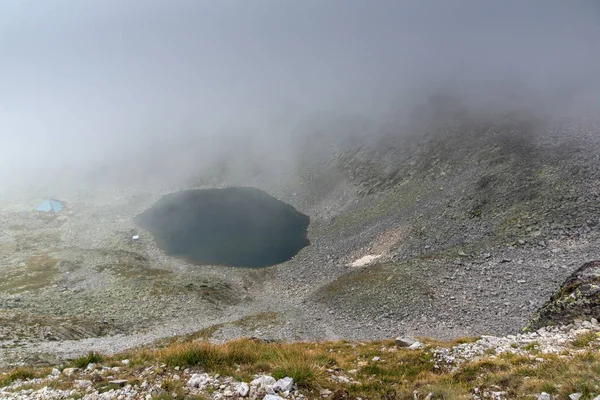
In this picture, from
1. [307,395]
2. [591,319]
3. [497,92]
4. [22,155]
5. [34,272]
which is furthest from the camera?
[22,155]

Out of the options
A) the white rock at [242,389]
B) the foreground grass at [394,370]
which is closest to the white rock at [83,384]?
the foreground grass at [394,370]

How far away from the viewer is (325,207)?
88188 millimetres

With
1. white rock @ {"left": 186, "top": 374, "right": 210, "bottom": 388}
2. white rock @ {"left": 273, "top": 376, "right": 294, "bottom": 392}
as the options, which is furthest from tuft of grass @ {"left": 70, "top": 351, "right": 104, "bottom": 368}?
white rock @ {"left": 273, "top": 376, "right": 294, "bottom": 392}

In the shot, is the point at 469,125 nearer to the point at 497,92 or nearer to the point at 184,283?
the point at 497,92

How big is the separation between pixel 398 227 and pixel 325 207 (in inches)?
1188

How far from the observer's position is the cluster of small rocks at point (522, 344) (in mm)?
14531

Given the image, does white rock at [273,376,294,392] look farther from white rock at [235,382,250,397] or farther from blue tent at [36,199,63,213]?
blue tent at [36,199,63,213]

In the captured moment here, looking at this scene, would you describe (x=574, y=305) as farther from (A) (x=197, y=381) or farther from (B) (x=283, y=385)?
(A) (x=197, y=381)

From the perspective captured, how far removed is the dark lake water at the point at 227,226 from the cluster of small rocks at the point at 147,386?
5792cm

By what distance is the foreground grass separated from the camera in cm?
1071

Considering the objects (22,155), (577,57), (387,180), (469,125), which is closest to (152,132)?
(22,155)

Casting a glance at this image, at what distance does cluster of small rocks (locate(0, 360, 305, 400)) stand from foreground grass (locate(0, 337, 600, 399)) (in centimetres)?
28

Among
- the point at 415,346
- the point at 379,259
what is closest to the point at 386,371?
the point at 415,346

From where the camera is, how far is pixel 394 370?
48.1 ft
